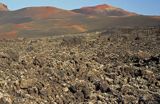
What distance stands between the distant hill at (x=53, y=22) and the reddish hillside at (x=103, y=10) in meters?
9.51

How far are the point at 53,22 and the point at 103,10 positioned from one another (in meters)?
22.9

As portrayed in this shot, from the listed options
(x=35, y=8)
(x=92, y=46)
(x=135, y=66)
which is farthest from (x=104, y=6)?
(x=135, y=66)

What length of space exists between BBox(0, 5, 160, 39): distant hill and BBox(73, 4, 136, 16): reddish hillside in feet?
31.2

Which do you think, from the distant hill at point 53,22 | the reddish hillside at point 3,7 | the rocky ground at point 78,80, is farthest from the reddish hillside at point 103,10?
the rocky ground at point 78,80

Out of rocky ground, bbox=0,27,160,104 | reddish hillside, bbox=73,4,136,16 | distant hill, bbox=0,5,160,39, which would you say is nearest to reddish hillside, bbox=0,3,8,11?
distant hill, bbox=0,5,160,39

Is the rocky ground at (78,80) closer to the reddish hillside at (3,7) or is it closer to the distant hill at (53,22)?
the distant hill at (53,22)

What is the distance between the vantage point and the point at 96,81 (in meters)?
9.88

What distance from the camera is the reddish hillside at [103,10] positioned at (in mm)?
66562

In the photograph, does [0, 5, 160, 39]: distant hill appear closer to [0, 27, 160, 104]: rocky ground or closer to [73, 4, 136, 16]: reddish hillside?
[73, 4, 136, 16]: reddish hillside

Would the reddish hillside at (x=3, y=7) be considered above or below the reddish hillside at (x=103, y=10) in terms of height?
above

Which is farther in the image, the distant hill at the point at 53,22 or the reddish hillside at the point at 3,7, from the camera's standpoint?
the reddish hillside at the point at 3,7

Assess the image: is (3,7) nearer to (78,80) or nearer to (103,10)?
(103,10)

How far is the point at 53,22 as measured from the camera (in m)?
46.8

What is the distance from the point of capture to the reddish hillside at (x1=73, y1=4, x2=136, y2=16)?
66562mm
